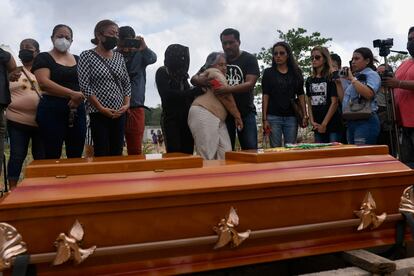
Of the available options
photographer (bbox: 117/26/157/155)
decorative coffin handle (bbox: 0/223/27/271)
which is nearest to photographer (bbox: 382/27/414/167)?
photographer (bbox: 117/26/157/155)

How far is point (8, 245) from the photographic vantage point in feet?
5.31

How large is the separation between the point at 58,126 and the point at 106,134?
37 cm

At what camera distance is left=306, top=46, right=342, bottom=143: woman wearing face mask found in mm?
4457

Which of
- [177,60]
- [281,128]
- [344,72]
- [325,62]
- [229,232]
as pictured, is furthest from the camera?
[325,62]

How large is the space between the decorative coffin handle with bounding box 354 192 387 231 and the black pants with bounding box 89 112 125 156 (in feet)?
5.75

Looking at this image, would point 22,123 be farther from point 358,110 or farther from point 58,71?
point 358,110

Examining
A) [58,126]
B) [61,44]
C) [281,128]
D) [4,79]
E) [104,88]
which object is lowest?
[281,128]

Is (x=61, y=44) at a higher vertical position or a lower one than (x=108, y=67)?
higher

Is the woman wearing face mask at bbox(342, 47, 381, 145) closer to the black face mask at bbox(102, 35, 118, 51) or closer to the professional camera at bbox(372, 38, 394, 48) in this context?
the professional camera at bbox(372, 38, 394, 48)

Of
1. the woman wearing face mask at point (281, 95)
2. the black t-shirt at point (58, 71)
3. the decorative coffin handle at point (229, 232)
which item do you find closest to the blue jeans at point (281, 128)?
the woman wearing face mask at point (281, 95)

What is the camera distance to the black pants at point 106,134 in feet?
10.4

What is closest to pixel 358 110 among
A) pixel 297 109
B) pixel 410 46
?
pixel 297 109

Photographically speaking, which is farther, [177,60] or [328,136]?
[328,136]

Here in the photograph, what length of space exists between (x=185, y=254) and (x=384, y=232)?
1.00 meters
